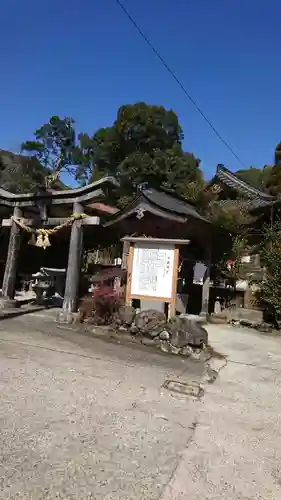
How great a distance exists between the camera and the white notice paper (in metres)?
7.93

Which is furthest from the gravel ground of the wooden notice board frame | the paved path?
the wooden notice board frame

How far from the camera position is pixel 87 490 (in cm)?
247

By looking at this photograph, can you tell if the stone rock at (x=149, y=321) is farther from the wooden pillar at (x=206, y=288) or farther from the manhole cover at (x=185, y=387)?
the wooden pillar at (x=206, y=288)

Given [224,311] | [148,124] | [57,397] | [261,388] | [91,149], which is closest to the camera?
[57,397]

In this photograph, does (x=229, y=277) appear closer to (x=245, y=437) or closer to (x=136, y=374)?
(x=136, y=374)

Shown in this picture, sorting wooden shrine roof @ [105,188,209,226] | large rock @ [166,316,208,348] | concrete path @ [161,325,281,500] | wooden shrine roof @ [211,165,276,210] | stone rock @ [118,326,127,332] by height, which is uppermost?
wooden shrine roof @ [211,165,276,210]

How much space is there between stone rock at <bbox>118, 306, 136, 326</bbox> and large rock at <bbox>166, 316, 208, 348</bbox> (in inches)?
42.6

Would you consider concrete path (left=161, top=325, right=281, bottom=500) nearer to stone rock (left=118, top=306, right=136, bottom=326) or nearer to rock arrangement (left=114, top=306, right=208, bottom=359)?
rock arrangement (left=114, top=306, right=208, bottom=359)

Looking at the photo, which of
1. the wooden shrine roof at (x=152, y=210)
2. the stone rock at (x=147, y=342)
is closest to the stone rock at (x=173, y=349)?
the stone rock at (x=147, y=342)

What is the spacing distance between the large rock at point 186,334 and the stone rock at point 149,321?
0.36 metres

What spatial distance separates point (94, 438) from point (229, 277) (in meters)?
9.58

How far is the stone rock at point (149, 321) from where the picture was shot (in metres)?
7.12

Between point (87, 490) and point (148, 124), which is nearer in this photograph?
point (87, 490)

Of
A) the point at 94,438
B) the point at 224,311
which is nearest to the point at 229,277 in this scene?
the point at 224,311
